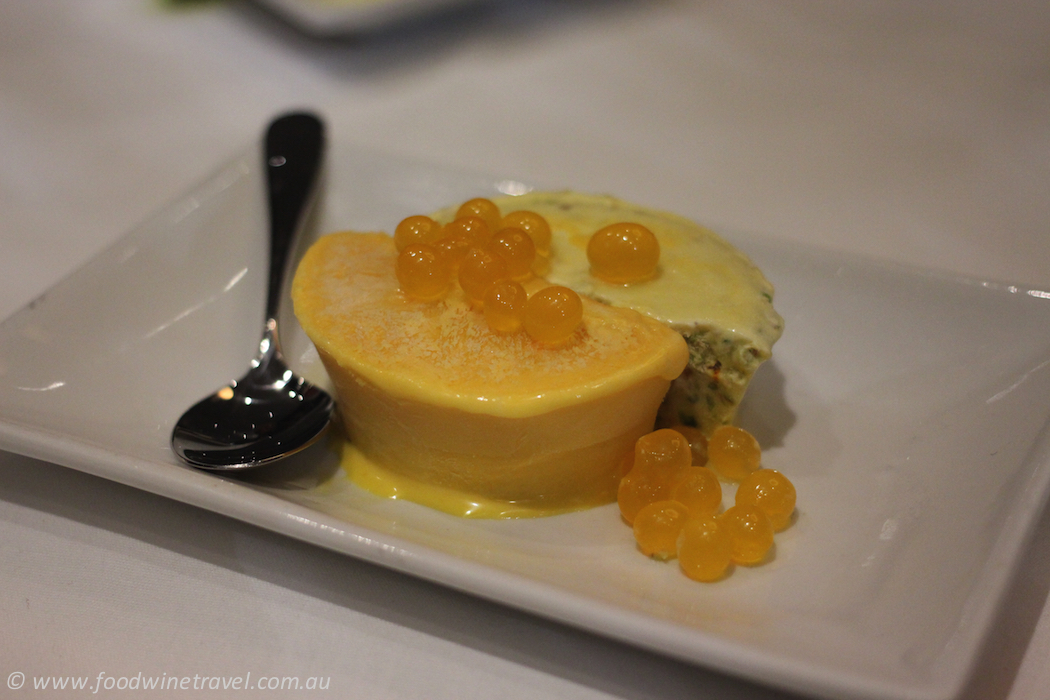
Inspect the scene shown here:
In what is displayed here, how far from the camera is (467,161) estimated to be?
2.48 metres

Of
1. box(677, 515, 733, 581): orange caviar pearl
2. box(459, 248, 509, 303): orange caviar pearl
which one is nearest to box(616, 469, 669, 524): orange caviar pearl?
box(677, 515, 733, 581): orange caviar pearl

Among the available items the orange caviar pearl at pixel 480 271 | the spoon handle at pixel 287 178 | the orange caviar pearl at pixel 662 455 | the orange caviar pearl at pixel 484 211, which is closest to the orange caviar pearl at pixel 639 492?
the orange caviar pearl at pixel 662 455

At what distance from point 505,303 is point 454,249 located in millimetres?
170

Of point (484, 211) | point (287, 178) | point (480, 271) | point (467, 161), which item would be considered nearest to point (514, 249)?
point (480, 271)

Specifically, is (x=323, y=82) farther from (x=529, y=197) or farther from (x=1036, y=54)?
(x=1036, y=54)

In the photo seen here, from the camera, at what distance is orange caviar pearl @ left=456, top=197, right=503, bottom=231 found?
146 cm

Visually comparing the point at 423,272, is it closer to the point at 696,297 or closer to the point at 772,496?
the point at 696,297

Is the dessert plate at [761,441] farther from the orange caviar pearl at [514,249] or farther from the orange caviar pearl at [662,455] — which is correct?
the orange caviar pearl at [514,249]

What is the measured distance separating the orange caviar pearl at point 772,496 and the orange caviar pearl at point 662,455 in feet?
0.35

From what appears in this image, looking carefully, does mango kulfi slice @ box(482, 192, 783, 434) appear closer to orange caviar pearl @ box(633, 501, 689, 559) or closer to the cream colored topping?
the cream colored topping

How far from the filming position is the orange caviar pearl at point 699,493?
1.22m

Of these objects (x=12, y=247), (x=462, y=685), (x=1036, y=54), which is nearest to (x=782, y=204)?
(x=1036, y=54)

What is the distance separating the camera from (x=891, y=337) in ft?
5.01

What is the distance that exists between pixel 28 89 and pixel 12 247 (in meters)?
1.07
